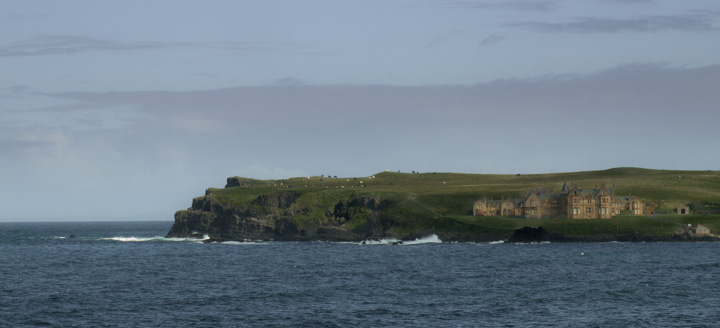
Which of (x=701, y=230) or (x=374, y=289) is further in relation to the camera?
(x=701, y=230)

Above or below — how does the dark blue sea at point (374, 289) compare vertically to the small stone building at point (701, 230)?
below

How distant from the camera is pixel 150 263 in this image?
149000 mm

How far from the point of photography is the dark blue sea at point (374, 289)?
79.0 m

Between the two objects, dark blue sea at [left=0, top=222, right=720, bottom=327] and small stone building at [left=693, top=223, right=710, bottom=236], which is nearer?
dark blue sea at [left=0, top=222, right=720, bottom=327]

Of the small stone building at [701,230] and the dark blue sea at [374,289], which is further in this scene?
the small stone building at [701,230]

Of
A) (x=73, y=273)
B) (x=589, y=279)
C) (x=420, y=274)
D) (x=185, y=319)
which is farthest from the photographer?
(x=73, y=273)

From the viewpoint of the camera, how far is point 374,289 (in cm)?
10300

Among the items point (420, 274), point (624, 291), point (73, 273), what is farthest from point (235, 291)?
point (624, 291)

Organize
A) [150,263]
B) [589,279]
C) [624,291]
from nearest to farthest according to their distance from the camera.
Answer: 1. [624,291]
2. [589,279]
3. [150,263]

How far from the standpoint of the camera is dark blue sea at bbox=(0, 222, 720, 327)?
259 feet

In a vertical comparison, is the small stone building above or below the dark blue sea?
above

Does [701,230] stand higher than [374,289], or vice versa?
[701,230]

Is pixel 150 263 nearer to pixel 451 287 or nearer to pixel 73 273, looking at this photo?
pixel 73 273

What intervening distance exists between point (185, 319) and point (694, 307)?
2112 inches
